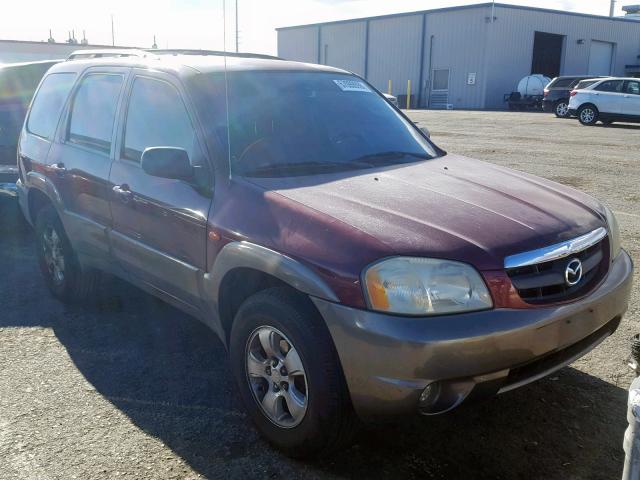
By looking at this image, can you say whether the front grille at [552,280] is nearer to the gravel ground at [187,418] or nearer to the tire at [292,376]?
the gravel ground at [187,418]

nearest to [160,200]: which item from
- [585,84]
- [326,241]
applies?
[326,241]

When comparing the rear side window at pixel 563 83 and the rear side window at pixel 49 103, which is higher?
the rear side window at pixel 563 83

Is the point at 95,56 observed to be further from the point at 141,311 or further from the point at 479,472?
the point at 479,472

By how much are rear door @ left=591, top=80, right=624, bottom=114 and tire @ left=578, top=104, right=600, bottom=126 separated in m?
0.22

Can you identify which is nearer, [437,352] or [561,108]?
[437,352]

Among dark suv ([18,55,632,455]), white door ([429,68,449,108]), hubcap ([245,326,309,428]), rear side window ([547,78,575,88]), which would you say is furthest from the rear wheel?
hubcap ([245,326,309,428])

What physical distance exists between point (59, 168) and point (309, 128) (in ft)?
6.56

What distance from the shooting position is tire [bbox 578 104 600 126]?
20562mm

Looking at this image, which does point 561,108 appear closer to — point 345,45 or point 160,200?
point 345,45

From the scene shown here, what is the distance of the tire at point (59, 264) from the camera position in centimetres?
467

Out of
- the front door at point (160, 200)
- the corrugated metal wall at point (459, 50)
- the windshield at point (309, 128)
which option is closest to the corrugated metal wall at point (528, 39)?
the corrugated metal wall at point (459, 50)

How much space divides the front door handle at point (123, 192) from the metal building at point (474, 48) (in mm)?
36214

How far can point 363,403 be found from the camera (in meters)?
2.53

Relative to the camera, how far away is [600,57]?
41.7m
